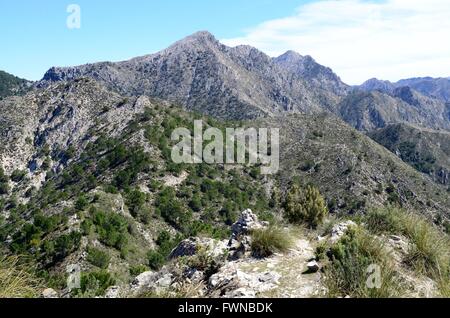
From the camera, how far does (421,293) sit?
9109 millimetres

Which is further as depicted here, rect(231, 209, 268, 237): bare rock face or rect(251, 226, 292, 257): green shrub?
rect(231, 209, 268, 237): bare rock face

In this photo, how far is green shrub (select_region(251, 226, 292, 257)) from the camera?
12.1m

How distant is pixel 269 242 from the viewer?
12250mm

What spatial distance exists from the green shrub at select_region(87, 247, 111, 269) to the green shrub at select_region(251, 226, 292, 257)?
26594 millimetres

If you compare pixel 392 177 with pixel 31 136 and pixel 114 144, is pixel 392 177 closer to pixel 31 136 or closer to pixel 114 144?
pixel 114 144

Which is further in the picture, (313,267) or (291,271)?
(291,271)

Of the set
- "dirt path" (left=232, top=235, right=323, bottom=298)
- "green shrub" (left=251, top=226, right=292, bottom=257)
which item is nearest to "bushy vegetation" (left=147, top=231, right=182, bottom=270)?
"green shrub" (left=251, top=226, right=292, bottom=257)

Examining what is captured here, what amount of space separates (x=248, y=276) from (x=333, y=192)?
7430 cm

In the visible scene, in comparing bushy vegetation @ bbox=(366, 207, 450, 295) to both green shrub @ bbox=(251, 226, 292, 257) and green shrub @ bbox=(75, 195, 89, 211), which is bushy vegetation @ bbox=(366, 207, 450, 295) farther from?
green shrub @ bbox=(75, 195, 89, 211)

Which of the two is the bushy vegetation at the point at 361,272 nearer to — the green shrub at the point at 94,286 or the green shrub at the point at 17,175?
the green shrub at the point at 94,286

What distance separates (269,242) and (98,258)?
2785 cm

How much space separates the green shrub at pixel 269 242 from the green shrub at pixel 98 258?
1047 inches

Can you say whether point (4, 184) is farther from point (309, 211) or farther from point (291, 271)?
point (291, 271)

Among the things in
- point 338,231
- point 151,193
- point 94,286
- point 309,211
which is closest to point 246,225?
point 338,231
